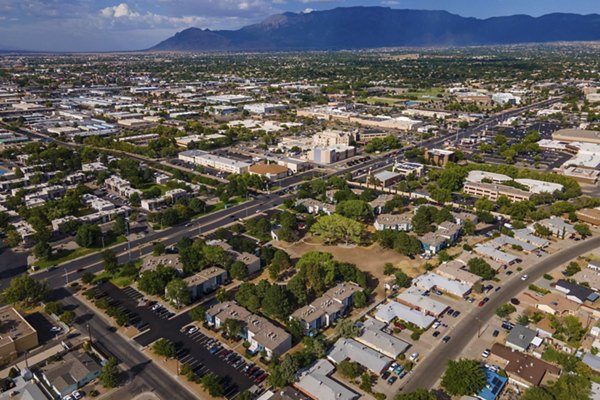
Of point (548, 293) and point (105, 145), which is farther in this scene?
point (105, 145)

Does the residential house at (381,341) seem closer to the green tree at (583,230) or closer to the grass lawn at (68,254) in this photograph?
the green tree at (583,230)

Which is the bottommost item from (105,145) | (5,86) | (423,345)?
(423,345)

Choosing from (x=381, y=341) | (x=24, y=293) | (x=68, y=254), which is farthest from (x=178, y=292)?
(x=68, y=254)

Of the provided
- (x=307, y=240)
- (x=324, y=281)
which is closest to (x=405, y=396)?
(x=324, y=281)

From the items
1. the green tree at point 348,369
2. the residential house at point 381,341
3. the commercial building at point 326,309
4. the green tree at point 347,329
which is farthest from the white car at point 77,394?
the residential house at point 381,341

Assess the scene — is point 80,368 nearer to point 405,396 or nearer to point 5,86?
point 405,396

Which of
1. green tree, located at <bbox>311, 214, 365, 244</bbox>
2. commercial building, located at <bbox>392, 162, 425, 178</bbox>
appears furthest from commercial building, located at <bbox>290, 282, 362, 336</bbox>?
commercial building, located at <bbox>392, 162, 425, 178</bbox>
